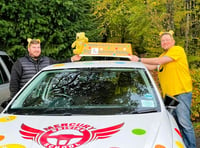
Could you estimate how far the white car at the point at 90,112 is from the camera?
2.47 meters

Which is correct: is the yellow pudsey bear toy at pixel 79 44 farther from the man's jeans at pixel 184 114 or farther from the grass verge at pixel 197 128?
the grass verge at pixel 197 128

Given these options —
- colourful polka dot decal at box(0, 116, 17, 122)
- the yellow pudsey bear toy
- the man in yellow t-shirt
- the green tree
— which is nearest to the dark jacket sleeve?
the yellow pudsey bear toy

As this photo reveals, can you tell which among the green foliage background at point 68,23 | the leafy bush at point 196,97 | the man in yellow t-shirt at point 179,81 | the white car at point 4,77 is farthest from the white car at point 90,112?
the green foliage background at point 68,23

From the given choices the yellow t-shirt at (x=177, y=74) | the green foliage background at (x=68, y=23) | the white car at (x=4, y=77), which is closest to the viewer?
the yellow t-shirt at (x=177, y=74)

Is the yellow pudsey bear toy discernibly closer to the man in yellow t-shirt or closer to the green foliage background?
the man in yellow t-shirt

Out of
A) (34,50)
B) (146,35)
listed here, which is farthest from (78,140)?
(146,35)

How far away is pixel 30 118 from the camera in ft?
9.71

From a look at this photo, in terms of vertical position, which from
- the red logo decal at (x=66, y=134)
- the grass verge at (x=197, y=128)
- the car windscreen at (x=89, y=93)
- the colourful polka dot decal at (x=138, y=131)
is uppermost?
the car windscreen at (x=89, y=93)

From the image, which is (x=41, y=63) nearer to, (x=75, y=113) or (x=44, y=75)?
(x=44, y=75)

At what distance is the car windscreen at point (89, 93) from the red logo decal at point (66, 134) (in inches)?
14.0

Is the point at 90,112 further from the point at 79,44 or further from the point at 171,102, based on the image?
the point at 79,44

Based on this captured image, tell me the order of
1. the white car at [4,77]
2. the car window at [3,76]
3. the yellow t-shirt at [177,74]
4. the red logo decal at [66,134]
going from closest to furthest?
the red logo decal at [66,134]
the yellow t-shirt at [177,74]
the white car at [4,77]
the car window at [3,76]

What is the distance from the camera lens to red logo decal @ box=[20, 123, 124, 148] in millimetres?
2398

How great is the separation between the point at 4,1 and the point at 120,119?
6.84 meters
